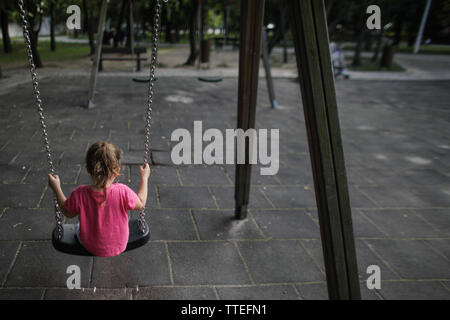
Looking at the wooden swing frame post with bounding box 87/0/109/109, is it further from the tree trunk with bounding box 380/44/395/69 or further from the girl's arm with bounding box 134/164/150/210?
the tree trunk with bounding box 380/44/395/69

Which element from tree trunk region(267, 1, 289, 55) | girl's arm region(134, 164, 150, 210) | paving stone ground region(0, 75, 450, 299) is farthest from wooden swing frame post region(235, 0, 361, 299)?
tree trunk region(267, 1, 289, 55)

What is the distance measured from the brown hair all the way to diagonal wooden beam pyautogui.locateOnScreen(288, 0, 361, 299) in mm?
1070

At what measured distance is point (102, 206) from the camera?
223cm

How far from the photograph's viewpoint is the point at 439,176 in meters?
4.92

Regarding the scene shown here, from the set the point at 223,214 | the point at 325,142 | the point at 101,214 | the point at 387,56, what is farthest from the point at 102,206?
the point at 387,56

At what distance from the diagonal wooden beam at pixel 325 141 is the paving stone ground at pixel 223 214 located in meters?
0.69

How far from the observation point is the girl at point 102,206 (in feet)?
7.18

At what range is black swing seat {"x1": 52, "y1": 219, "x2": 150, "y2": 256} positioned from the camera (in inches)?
91.5

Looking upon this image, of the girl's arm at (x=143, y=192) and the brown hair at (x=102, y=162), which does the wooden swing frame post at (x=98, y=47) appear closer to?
the girl's arm at (x=143, y=192)

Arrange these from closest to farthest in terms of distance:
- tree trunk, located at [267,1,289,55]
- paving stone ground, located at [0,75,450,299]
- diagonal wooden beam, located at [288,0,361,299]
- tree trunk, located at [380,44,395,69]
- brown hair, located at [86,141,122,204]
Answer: diagonal wooden beam, located at [288,0,361,299] < brown hair, located at [86,141,122,204] < paving stone ground, located at [0,75,450,299] < tree trunk, located at [267,1,289,55] < tree trunk, located at [380,44,395,69]

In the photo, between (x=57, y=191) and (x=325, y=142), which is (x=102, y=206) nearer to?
Result: (x=57, y=191)

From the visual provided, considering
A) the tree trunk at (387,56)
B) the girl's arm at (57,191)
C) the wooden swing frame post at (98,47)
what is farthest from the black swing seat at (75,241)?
the tree trunk at (387,56)
